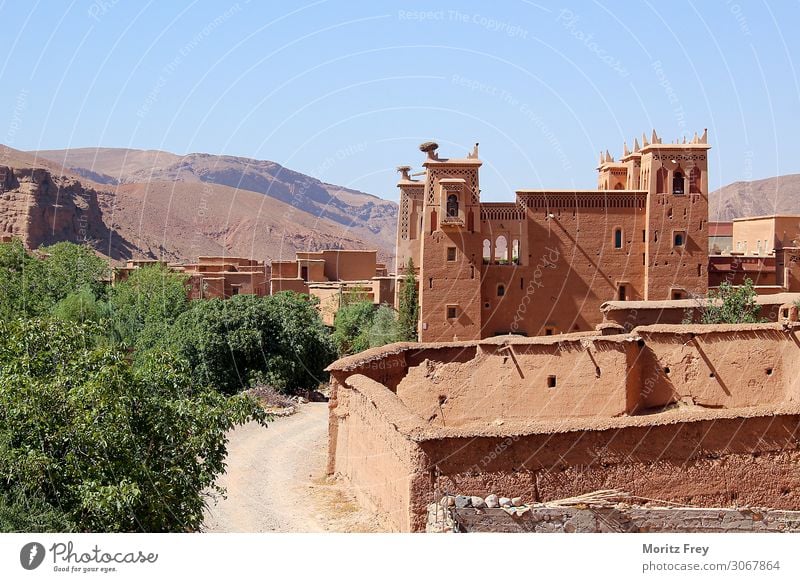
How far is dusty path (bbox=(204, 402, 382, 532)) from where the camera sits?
52.4ft

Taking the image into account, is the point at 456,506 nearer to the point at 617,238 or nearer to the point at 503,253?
the point at 617,238

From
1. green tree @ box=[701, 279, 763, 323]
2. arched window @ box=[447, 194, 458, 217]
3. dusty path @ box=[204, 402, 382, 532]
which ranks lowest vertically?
dusty path @ box=[204, 402, 382, 532]

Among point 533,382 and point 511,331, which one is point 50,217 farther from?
point 533,382

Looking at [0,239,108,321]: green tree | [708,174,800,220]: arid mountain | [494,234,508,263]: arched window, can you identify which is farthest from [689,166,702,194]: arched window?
[708,174,800,220]: arid mountain

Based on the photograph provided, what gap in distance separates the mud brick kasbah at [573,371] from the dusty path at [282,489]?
519mm

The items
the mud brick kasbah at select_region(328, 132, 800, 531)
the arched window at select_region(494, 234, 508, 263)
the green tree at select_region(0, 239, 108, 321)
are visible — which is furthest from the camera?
the arched window at select_region(494, 234, 508, 263)

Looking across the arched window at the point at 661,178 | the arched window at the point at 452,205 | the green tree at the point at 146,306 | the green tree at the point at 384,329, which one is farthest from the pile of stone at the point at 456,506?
the arched window at the point at 661,178

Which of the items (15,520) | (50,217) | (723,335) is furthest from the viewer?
(50,217)

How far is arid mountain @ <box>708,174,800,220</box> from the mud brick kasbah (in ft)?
200

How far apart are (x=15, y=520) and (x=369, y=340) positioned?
24792 mm

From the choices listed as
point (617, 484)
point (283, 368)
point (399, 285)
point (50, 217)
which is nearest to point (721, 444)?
point (617, 484)

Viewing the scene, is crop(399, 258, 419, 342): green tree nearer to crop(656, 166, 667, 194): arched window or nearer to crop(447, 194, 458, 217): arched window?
crop(447, 194, 458, 217): arched window

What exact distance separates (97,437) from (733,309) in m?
18.6

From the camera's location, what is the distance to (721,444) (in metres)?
14.2
